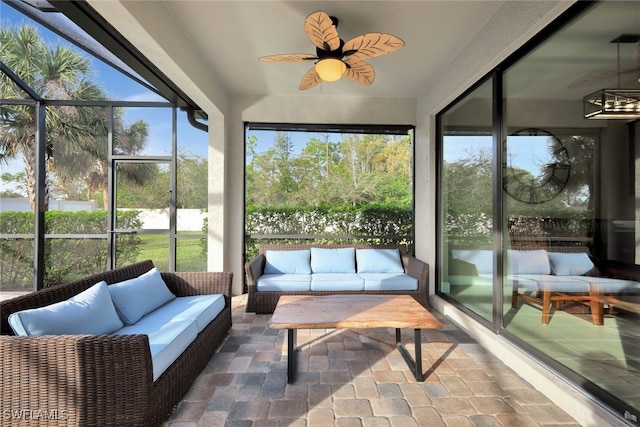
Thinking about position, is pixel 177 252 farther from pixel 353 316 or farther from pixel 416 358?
pixel 416 358

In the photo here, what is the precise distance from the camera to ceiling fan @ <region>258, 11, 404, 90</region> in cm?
214

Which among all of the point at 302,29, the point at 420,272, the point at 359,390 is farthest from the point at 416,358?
the point at 302,29

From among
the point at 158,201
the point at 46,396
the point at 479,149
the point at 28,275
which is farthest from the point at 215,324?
the point at 28,275

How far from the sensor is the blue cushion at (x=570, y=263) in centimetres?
196

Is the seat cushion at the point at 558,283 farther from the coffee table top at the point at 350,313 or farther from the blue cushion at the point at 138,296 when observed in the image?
the blue cushion at the point at 138,296

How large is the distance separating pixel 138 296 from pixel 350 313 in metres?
1.75

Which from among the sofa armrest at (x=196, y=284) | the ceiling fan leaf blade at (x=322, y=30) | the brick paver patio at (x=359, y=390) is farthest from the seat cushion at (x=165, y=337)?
the ceiling fan leaf blade at (x=322, y=30)

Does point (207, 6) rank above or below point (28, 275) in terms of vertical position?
above

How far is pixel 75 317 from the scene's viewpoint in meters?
1.66

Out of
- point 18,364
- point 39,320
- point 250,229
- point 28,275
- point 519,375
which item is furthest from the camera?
point 250,229

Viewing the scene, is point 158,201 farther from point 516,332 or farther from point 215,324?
point 516,332

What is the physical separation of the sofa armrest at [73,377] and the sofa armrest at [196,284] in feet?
4.86

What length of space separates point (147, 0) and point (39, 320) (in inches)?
94.1

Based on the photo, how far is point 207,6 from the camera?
245 centimetres
